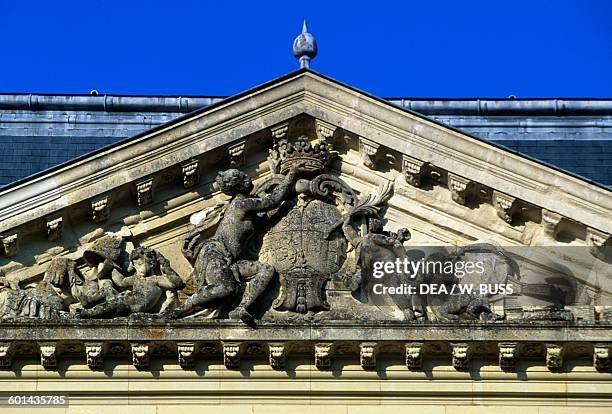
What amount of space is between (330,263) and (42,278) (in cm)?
330

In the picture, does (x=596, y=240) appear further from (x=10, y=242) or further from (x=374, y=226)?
(x=10, y=242)

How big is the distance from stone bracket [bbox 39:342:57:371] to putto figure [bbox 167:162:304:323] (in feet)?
4.51

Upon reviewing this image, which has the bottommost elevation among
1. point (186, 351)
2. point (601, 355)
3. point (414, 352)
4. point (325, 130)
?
point (601, 355)

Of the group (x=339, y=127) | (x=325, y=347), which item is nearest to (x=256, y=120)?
(x=339, y=127)

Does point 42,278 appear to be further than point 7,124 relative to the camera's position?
No

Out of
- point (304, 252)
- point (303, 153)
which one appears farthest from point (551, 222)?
point (303, 153)

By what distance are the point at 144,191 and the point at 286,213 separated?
1.67m

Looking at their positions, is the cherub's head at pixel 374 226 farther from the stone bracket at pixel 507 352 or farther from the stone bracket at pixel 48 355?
the stone bracket at pixel 48 355

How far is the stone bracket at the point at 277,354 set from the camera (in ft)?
79.4

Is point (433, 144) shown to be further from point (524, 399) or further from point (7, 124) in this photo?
point (7, 124)

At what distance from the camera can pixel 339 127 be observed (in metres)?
25.4

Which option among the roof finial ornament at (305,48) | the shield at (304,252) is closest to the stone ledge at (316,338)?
the shield at (304,252)

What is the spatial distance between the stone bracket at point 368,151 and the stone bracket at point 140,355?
345 cm

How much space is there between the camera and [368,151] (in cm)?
2534
